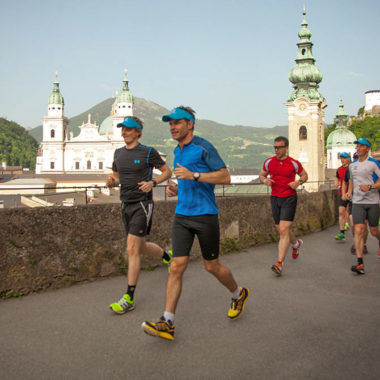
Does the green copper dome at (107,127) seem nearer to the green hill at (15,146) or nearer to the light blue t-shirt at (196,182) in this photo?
the green hill at (15,146)

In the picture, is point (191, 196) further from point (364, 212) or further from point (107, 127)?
point (107, 127)

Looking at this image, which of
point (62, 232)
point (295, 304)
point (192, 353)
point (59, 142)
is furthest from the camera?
point (59, 142)

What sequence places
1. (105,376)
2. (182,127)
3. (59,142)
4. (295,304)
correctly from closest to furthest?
(105,376), (182,127), (295,304), (59,142)

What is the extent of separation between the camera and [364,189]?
23.4 ft

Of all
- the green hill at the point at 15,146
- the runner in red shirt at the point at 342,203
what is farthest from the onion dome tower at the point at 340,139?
the runner in red shirt at the point at 342,203

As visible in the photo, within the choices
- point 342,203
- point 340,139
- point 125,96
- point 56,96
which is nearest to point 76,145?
point 56,96

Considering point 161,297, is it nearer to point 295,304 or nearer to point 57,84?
point 295,304

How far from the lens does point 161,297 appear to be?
222 inches

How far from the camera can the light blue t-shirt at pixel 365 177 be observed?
723 centimetres

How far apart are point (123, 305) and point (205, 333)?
3.35 feet

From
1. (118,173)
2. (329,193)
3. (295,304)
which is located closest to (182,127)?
(118,173)

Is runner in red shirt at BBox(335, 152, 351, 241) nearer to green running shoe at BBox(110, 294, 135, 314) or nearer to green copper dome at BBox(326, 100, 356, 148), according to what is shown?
green running shoe at BBox(110, 294, 135, 314)

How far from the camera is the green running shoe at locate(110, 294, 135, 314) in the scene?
494cm

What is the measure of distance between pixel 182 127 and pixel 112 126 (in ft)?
478
